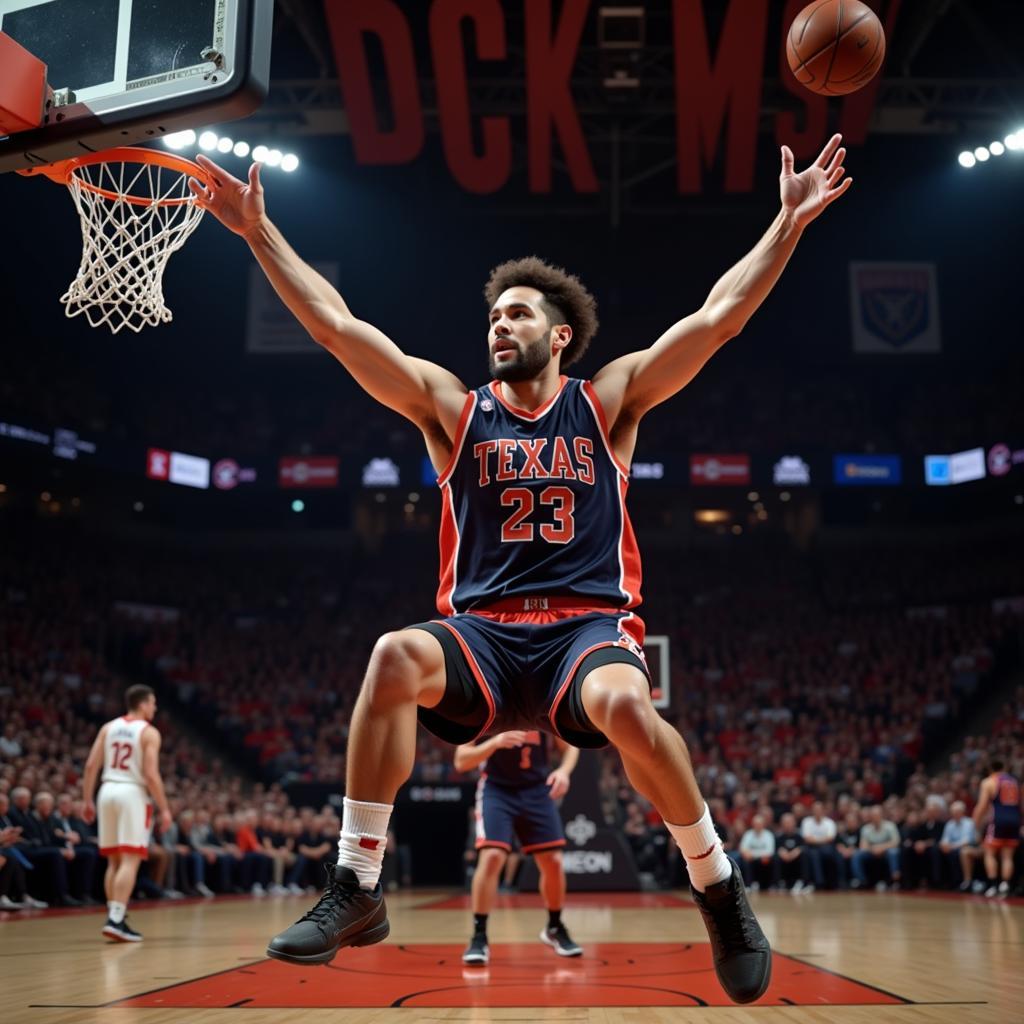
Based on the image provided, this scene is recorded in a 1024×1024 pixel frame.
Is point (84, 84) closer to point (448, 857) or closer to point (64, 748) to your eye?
point (64, 748)

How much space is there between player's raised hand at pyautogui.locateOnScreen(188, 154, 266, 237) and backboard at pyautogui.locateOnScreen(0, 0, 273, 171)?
67cm

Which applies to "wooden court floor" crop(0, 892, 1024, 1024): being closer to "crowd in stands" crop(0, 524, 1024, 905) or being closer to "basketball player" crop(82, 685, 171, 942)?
"basketball player" crop(82, 685, 171, 942)

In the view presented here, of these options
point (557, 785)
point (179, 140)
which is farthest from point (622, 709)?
point (179, 140)

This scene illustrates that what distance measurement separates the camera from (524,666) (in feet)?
12.0

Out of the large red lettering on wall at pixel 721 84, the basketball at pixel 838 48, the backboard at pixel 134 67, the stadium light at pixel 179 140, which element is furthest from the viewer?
the stadium light at pixel 179 140

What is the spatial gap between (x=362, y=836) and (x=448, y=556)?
1.08 metres

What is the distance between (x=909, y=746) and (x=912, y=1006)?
57.2 ft

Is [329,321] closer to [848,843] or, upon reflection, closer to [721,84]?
[721,84]

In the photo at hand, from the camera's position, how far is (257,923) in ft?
34.8

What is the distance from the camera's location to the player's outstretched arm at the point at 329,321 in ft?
13.0

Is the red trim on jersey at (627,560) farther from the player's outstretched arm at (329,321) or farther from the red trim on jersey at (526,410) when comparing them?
the player's outstretched arm at (329,321)

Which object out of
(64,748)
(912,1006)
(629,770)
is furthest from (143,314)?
(64,748)

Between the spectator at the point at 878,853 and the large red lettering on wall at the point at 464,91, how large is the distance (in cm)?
1207

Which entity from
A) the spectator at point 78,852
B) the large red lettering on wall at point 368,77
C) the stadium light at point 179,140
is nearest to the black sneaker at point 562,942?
the spectator at point 78,852
